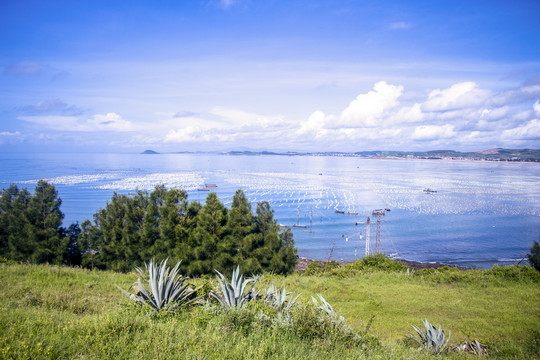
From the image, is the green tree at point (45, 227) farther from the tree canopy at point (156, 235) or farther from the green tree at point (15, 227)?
the green tree at point (15, 227)

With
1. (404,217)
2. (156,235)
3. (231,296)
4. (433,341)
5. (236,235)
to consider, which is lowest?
(404,217)

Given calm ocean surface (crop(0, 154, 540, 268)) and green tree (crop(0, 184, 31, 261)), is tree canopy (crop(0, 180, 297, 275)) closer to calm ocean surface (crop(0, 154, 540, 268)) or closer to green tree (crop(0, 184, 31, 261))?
green tree (crop(0, 184, 31, 261))

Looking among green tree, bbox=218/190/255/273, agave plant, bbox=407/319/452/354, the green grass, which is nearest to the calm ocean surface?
green tree, bbox=218/190/255/273

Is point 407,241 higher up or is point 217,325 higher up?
point 217,325

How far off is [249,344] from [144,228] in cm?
1638

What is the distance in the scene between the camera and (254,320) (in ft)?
16.2

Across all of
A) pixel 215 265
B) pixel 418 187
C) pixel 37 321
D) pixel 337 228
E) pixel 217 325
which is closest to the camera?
pixel 37 321

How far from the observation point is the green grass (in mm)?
3846

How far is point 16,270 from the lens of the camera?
8.70 meters

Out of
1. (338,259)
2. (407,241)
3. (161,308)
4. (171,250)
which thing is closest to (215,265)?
(171,250)

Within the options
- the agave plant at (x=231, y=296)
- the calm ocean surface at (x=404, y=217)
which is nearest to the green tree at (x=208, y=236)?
the agave plant at (x=231, y=296)

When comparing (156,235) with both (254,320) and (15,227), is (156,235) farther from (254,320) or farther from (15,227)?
(254,320)

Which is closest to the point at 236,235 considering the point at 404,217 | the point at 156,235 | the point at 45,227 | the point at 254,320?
the point at 156,235

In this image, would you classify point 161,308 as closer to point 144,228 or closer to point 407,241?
point 144,228
